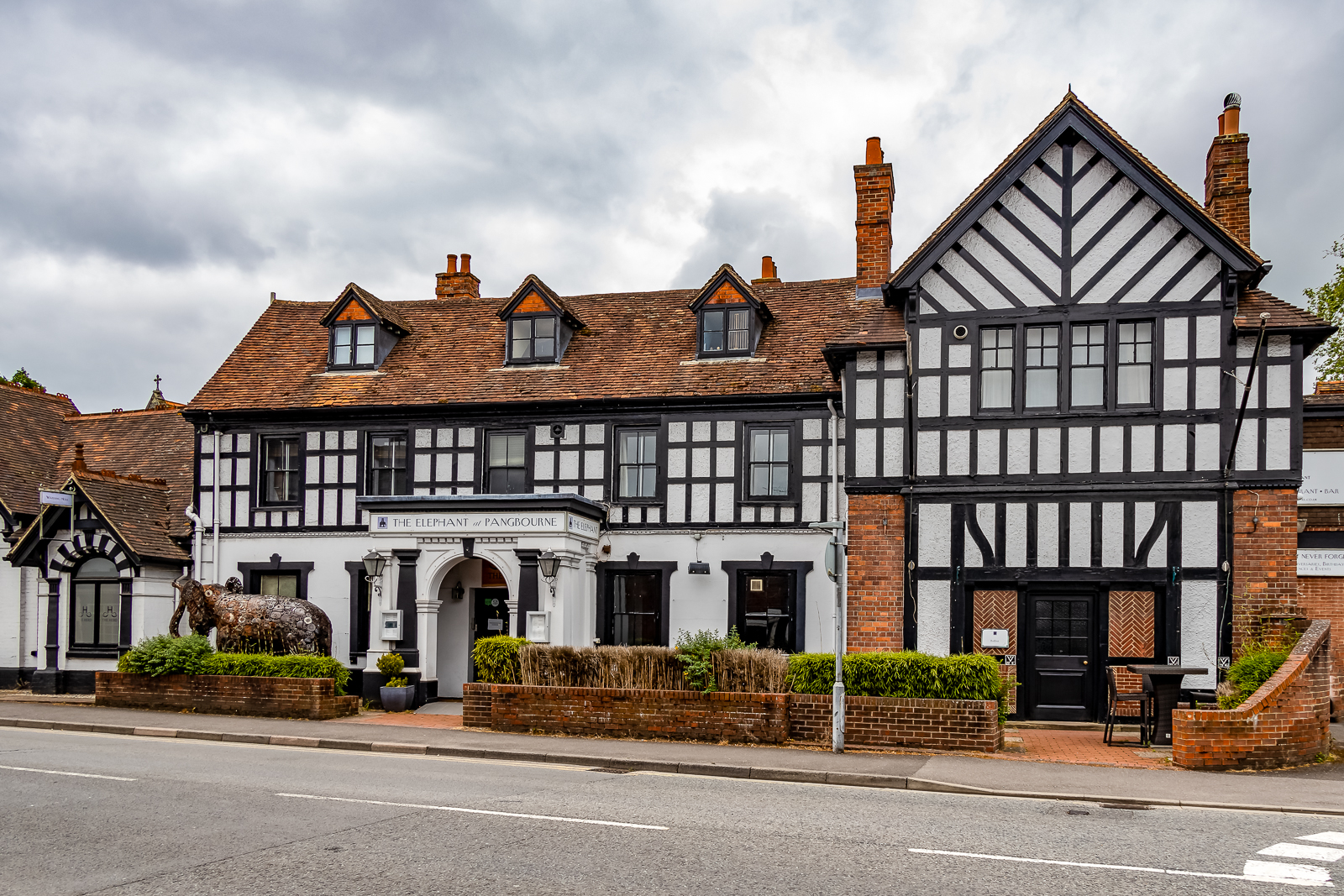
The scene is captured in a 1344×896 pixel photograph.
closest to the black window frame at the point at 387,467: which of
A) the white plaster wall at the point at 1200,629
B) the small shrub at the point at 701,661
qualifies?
the small shrub at the point at 701,661

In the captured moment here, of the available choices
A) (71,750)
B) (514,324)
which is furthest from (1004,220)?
(71,750)

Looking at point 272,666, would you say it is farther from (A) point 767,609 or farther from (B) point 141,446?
(B) point 141,446

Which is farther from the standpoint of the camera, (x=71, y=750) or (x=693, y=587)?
(x=693, y=587)

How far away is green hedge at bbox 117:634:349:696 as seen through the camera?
2008 centimetres

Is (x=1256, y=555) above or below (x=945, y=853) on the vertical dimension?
above

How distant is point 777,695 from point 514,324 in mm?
11777

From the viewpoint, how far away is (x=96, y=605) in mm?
25266

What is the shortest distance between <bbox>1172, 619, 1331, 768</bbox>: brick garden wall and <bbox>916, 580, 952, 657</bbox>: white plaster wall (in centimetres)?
459

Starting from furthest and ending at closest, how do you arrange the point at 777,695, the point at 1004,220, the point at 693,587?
the point at 693,587
the point at 1004,220
the point at 777,695

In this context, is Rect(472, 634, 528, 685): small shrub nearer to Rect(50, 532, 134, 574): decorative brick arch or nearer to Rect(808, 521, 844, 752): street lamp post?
Rect(808, 521, 844, 752): street lamp post

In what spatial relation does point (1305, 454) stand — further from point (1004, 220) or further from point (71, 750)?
point (71, 750)

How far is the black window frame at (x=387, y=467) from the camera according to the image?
24172 mm

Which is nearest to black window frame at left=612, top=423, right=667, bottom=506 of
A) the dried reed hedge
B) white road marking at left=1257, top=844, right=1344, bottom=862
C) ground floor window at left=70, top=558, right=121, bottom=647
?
the dried reed hedge

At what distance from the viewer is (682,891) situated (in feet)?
24.9
